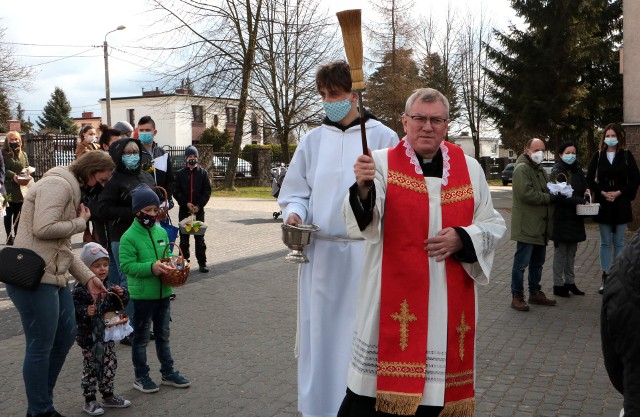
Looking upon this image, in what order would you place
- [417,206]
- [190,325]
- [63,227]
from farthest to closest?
[190,325], [63,227], [417,206]

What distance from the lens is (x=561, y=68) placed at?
28641 mm

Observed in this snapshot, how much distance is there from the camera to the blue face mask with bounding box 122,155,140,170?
7141 millimetres

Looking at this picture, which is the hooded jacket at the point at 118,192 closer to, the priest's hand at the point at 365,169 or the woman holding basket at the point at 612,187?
the priest's hand at the point at 365,169

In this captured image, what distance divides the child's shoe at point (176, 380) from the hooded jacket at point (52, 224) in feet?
4.45

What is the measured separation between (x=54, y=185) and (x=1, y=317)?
4227mm

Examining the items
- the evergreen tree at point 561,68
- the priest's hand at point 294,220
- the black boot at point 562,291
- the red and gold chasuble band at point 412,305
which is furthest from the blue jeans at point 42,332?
the evergreen tree at point 561,68

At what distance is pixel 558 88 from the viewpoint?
28.5 metres

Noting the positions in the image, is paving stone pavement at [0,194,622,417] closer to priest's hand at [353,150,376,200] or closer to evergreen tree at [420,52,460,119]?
priest's hand at [353,150,376,200]

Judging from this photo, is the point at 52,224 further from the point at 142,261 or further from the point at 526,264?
the point at 526,264

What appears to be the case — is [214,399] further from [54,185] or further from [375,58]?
[375,58]

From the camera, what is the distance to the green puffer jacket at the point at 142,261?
19.2ft

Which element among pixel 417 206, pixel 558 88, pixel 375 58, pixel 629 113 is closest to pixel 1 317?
pixel 417 206

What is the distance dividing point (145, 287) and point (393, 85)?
41.6 metres

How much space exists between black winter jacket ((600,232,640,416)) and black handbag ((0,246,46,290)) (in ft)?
12.9
